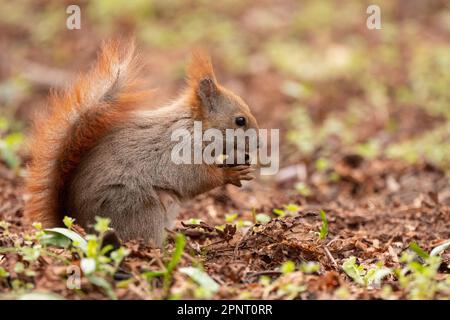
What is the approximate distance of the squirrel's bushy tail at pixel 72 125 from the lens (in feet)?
12.4

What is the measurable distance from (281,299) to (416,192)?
315 cm

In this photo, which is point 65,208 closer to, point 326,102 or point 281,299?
point 281,299

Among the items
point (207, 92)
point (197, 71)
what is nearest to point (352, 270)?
point (207, 92)

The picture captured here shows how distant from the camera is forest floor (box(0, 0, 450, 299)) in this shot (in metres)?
2.96

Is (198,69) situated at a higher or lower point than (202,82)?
higher

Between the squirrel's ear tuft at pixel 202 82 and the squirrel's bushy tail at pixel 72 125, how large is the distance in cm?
65

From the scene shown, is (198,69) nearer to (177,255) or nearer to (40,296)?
(177,255)

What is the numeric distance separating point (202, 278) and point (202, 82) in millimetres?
1880

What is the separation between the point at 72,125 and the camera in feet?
12.3

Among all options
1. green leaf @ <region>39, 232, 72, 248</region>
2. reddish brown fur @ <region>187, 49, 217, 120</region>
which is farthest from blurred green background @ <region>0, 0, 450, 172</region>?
green leaf @ <region>39, 232, 72, 248</region>

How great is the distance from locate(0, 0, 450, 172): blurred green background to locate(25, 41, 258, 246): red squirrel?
224 centimetres

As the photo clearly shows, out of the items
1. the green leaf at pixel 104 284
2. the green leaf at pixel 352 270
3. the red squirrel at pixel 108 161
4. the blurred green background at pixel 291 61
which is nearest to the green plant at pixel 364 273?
the green leaf at pixel 352 270

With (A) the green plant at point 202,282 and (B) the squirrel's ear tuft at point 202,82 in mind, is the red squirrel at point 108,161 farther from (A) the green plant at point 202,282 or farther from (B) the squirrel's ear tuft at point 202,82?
(A) the green plant at point 202,282

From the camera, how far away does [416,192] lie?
5648 millimetres
